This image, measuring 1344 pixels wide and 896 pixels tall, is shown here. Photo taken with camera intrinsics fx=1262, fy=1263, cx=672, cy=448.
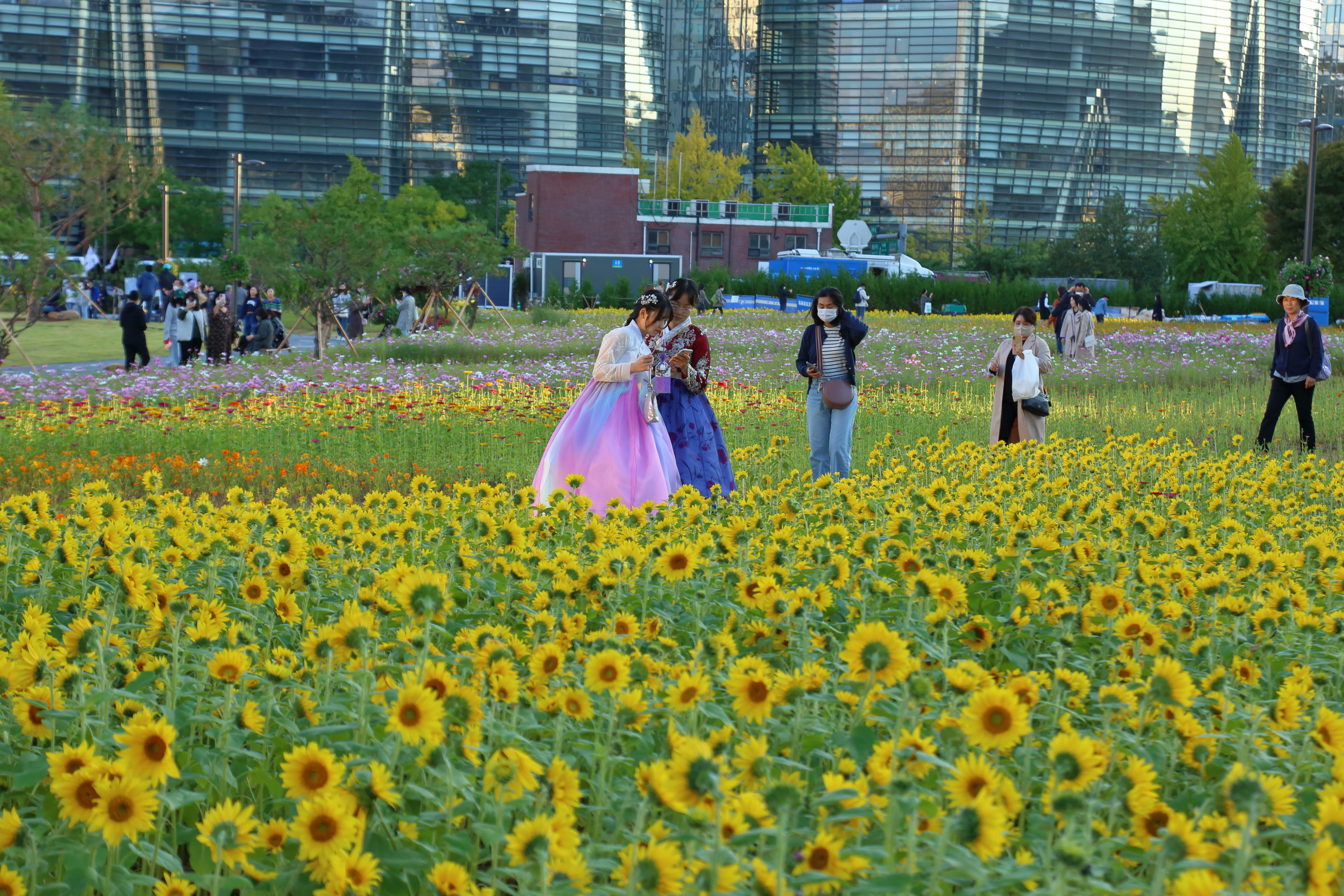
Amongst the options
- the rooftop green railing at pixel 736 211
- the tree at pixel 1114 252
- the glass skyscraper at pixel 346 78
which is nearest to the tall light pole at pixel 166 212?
the rooftop green railing at pixel 736 211

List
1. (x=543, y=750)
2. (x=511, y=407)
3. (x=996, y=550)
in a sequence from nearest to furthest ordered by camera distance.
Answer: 1. (x=543, y=750)
2. (x=996, y=550)
3. (x=511, y=407)

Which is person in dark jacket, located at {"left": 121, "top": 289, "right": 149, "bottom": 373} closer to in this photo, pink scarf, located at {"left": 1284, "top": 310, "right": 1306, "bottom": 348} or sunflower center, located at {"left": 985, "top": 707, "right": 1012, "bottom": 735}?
pink scarf, located at {"left": 1284, "top": 310, "right": 1306, "bottom": 348}

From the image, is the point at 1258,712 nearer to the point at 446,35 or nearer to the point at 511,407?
the point at 511,407

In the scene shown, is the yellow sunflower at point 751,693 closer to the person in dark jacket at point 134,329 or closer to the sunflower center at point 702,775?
the sunflower center at point 702,775

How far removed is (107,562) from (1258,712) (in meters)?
3.33

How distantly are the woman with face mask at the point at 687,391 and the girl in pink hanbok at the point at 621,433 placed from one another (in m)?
0.23

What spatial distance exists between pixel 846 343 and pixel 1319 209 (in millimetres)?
49067

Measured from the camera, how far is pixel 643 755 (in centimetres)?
273

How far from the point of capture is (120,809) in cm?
196

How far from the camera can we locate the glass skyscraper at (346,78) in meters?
92.1

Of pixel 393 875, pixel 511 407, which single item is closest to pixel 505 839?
pixel 393 875

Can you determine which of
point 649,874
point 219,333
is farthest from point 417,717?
point 219,333

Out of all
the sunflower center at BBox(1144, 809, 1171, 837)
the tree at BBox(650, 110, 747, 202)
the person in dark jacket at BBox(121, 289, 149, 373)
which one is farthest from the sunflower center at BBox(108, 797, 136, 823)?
the tree at BBox(650, 110, 747, 202)

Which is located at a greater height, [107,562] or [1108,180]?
[1108,180]
